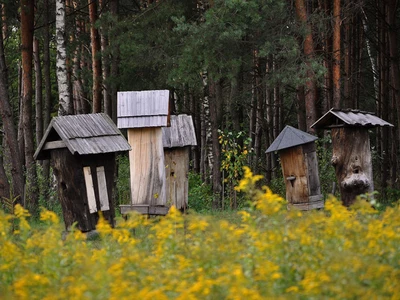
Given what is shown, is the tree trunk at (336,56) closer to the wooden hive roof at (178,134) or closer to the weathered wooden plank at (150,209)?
the wooden hive roof at (178,134)

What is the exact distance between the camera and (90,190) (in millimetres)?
13680

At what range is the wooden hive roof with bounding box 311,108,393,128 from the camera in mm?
14023

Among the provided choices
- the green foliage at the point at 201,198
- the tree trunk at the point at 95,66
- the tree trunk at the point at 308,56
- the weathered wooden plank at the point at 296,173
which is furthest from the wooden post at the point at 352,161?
the tree trunk at the point at 95,66

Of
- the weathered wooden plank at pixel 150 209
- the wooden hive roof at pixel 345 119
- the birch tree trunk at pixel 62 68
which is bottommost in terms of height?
the weathered wooden plank at pixel 150 209

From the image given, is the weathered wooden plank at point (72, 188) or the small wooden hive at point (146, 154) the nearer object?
the weathered wooden plank at point (72, 188)

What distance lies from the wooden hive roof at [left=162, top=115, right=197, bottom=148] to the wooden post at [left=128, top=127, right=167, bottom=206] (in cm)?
194

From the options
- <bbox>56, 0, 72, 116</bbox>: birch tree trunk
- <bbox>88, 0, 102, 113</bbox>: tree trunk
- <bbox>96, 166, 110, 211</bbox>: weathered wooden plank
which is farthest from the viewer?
<bbox>88, 0, 102, 113</bbox>: tree trunk

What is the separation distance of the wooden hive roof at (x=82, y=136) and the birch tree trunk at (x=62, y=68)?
14.9 ft

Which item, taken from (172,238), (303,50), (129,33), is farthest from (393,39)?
(172,238)

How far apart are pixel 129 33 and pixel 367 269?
1606cm

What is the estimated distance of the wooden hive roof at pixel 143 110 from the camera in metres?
15.0

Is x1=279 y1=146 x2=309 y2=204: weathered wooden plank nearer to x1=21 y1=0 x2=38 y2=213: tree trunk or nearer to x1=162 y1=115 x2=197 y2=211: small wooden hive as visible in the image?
x1=162 y1=115 x2=197 y2=211: small wooden hive

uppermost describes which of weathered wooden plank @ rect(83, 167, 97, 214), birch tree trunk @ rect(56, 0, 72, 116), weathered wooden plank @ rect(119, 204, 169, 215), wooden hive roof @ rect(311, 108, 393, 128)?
birch tree trunk @ rect(56, 0, 72, 116)

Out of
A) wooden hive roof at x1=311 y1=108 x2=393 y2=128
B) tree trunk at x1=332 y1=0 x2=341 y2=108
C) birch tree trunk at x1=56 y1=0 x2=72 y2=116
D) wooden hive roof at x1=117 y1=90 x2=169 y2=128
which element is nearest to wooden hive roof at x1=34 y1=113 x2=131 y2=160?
wooden hive roof at x1=117 y1=90 x2=169 y2=128
